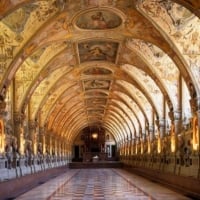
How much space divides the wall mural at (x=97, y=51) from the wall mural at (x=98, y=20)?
2699mm

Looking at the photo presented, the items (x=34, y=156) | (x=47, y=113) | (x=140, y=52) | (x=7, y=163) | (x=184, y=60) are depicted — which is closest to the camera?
(x=184, y=60)

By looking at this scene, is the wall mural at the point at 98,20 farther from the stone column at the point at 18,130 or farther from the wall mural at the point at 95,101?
the wall mural at the point at 95,101

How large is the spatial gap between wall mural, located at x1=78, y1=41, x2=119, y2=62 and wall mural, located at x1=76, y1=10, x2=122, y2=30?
270cm

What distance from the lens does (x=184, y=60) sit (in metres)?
19.1

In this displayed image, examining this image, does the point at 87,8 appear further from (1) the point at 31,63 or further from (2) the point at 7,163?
(2) the point at 7,163

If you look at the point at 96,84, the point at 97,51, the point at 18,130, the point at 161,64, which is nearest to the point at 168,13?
the point at 161,64

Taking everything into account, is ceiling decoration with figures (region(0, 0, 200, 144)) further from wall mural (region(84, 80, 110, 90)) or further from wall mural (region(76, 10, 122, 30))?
wall mural (region(84, 80, 110, 90))

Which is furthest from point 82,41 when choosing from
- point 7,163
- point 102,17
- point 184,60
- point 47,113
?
point 47,113

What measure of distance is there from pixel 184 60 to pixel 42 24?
641 cm

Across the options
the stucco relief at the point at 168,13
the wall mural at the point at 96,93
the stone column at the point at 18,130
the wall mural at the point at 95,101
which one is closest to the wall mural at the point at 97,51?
the stone column at the point at 18,130

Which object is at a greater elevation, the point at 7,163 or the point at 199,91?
the point at 199,91

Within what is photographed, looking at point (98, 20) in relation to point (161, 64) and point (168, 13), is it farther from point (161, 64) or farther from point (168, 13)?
point (161, 64)

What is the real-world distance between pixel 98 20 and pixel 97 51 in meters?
5.32

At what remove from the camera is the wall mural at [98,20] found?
18984 mm
